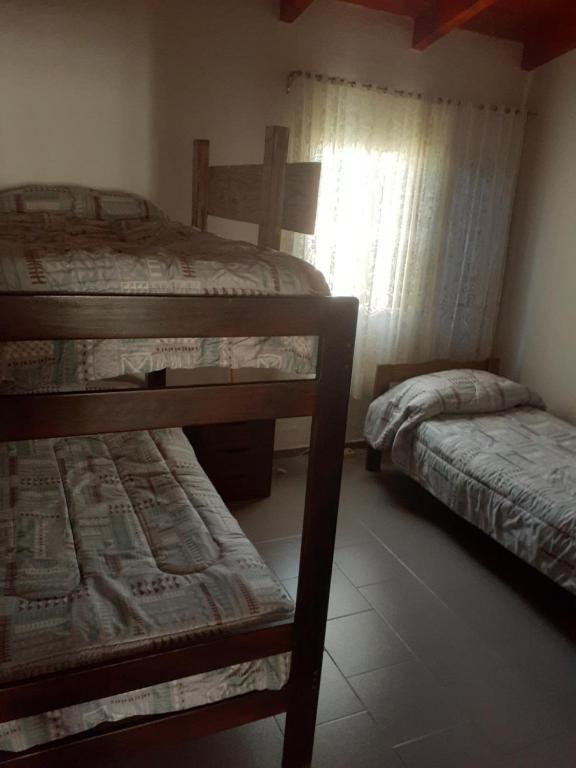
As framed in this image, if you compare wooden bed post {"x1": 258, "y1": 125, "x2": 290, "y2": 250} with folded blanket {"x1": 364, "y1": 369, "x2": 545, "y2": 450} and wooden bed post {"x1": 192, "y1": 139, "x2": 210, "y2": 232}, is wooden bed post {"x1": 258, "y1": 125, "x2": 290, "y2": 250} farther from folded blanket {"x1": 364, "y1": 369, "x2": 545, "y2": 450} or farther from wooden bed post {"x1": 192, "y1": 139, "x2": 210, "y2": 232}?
folded blanket {"x1": 364, "y1": 369, "x2": 545, "y2": 450}

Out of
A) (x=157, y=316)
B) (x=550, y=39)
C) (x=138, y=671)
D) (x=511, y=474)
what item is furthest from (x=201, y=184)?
(x=550, y=39)

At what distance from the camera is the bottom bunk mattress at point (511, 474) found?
96.3 inches

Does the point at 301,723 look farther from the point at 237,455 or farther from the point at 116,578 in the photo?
the point at 237,455

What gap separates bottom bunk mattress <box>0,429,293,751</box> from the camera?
4.52ft

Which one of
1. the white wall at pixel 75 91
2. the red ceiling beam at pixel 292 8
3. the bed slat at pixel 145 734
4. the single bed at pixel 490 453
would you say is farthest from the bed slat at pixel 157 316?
the red ceiling beam at pixel 292 8

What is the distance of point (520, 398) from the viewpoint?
11.7 feet

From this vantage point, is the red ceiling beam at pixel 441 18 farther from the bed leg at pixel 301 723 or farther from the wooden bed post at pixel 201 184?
the bed leg at pixel 301 723

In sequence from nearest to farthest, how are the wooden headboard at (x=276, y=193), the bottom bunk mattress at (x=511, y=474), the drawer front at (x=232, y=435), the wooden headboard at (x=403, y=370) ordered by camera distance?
the wooden headboard at (x=276, y=193) < the bottom bunk mattress at (x=511, y=474) < the drawer front at (x=232, y=435) < the wooden headboard at (x=403, y=370)

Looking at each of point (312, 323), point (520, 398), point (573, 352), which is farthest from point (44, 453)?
point (573, 352)

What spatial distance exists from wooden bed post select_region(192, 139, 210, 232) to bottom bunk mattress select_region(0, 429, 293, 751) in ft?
3.80

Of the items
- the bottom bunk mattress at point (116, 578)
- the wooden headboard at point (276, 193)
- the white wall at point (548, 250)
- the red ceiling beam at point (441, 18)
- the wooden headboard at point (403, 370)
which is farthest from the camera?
the wooden headboard at point (403, 370)

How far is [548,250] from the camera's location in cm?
375

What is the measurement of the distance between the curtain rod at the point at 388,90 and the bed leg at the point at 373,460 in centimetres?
203

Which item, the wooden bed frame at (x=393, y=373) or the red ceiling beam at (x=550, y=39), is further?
the wooden bed frame at (x=393, y=373)
